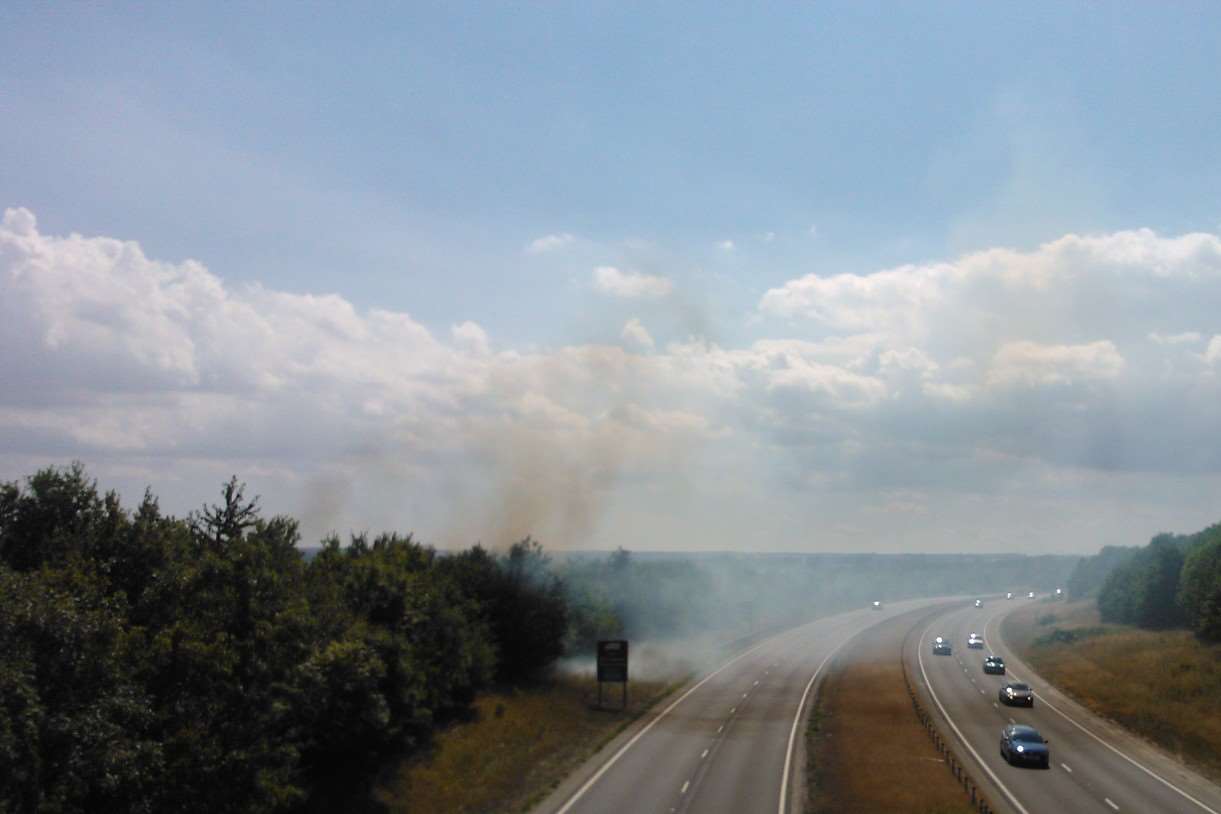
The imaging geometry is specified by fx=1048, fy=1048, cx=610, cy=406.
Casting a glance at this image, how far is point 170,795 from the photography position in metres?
26.4

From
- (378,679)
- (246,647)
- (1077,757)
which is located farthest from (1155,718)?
(246,647)

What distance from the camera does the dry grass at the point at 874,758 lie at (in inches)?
1308

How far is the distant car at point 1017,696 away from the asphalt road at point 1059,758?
57cm

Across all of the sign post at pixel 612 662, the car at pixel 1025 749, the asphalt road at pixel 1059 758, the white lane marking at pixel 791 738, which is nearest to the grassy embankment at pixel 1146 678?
the asphalt road at pixel 1059 758

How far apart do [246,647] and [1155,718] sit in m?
45.0

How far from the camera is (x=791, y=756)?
42.0 m

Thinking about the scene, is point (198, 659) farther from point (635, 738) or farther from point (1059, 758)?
point (1059, 758)

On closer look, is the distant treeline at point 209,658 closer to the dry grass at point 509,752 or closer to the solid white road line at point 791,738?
the dry grass at point 509,752

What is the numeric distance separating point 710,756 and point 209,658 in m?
21.4

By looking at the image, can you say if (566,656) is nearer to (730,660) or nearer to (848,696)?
(848,696)

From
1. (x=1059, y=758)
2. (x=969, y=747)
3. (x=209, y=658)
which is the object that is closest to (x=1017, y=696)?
→ (x=969, y=747)

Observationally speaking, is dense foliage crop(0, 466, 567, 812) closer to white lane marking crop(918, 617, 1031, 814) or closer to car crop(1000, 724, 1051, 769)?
white lane marking crop(918, 617, 1031, 814)

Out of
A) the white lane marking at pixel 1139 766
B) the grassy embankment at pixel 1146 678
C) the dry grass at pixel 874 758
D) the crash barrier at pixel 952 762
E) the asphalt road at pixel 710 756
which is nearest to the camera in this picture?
the crash barrier at pixel 952 762

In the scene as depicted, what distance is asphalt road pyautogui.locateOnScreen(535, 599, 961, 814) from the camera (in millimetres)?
33344
